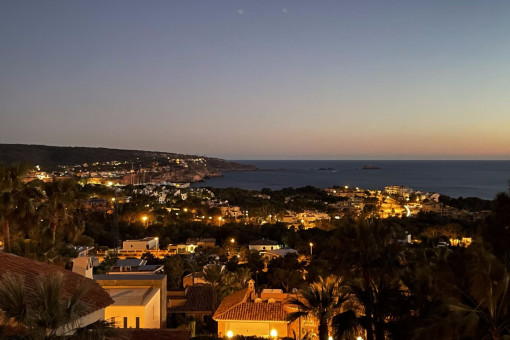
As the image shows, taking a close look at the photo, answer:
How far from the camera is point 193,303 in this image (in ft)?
54.9

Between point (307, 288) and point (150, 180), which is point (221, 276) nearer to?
point (307, 288)

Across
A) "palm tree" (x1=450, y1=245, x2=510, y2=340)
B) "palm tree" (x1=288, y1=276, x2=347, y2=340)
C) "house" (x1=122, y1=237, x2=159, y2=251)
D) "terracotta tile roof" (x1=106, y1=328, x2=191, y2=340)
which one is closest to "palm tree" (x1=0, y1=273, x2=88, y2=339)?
"terracotta tile roof" (x1=106, y1=328, x2=191, y2=340)

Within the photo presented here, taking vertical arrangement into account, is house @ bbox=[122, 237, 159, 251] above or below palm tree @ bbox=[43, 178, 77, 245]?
below

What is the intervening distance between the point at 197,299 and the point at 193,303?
33 cm

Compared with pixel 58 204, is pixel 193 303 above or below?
below

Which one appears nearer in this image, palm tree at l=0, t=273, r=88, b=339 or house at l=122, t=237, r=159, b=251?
palm tree at l=0, t=273, r=88, b=339

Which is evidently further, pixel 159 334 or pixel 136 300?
pixel 136 300

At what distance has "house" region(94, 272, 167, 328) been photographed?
967cm

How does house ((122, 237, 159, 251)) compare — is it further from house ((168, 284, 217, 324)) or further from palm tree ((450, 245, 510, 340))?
palm tree ((450, 245, 510, 340))

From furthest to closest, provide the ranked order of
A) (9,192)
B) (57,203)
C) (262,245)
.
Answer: (262,245)
(57,203)
(9,192)

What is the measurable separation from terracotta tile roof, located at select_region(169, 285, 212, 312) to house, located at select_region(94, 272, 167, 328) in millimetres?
4958

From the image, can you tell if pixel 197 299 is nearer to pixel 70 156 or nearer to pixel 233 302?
pixel 233 302

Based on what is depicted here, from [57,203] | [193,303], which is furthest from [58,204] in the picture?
[193,303]

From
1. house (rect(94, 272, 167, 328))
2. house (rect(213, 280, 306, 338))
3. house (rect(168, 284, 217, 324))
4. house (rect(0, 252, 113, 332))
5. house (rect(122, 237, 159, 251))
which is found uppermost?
house (rect(0, 252, 113, 332))
